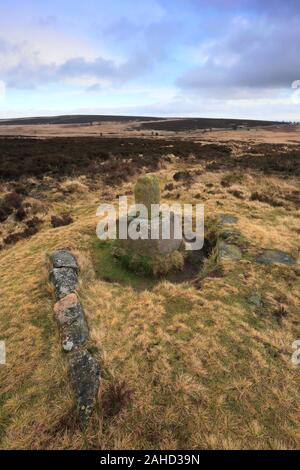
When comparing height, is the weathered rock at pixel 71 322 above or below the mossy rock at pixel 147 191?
below

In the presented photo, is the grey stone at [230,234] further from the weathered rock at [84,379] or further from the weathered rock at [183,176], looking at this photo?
the weathered rock at [183,176]

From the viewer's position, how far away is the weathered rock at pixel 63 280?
8078 millimetres

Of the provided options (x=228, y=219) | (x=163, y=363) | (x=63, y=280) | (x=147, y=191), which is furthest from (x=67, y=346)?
(x=228, y=219)

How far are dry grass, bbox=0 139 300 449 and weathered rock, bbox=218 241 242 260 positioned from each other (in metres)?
0.43

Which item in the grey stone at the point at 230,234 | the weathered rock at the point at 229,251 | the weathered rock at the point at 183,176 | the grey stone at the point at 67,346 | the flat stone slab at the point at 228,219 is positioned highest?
the weathered rock at the point at 183,176

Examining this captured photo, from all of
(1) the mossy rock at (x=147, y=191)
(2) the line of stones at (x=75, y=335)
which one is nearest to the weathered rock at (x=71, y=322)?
(2) the line of stones at (x=75, y=335)

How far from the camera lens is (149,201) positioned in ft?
39.5

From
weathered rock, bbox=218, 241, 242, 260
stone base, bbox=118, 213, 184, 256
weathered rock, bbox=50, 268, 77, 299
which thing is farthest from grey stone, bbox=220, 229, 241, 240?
weathered rock, bbox=50, 268, 77, 299

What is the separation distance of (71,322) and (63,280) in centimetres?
190

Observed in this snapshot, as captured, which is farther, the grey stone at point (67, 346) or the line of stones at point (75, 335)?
the grey stone at point (67, 346)

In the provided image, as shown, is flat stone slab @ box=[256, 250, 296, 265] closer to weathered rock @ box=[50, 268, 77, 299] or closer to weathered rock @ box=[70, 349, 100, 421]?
weathered rock @ box=[50, 268, 77, 299]

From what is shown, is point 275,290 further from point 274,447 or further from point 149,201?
point 149,201

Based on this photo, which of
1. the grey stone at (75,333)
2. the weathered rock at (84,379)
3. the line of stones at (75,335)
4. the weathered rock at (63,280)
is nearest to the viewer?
the weathered rock at (84,379)
